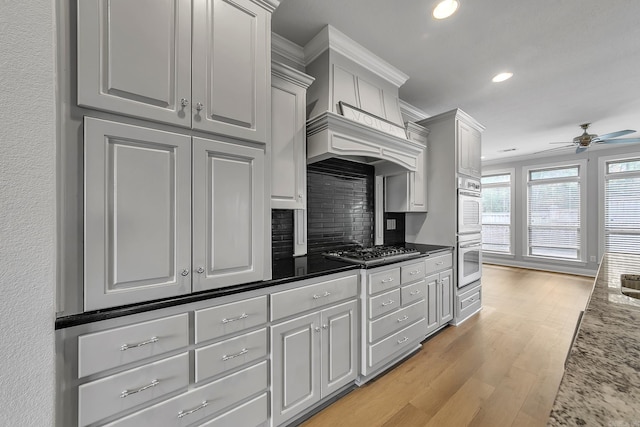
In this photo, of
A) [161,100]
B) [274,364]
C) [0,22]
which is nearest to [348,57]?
[161,100]

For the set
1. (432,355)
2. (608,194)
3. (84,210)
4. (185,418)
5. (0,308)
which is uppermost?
(608,194)

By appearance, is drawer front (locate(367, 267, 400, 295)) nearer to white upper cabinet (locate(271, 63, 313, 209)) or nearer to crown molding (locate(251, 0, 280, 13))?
white upper cabinet (locate(271, 63, 313, 209))

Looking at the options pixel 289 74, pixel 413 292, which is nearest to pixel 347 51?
pixel 289 74

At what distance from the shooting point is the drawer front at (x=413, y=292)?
88.4 inches

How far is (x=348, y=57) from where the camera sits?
224 cm

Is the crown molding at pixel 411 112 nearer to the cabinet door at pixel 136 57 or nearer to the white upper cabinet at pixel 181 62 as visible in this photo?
the white upper cabinet at pixel 181 62

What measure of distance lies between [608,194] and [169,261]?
7832 mm

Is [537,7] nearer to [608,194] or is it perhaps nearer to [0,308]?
[0,308]

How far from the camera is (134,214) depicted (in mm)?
1084

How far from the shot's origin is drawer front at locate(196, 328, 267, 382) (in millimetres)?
1220

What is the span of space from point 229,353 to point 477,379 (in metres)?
2.00

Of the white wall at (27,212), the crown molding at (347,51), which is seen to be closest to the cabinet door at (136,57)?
the white wall at (27,212)

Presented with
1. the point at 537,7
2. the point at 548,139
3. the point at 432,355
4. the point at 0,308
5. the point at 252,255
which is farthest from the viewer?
the point at 548,139

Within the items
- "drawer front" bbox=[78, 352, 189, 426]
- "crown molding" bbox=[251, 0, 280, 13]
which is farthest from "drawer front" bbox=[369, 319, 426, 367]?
"crown molding" bbox=[251, 0, 280, 13]
